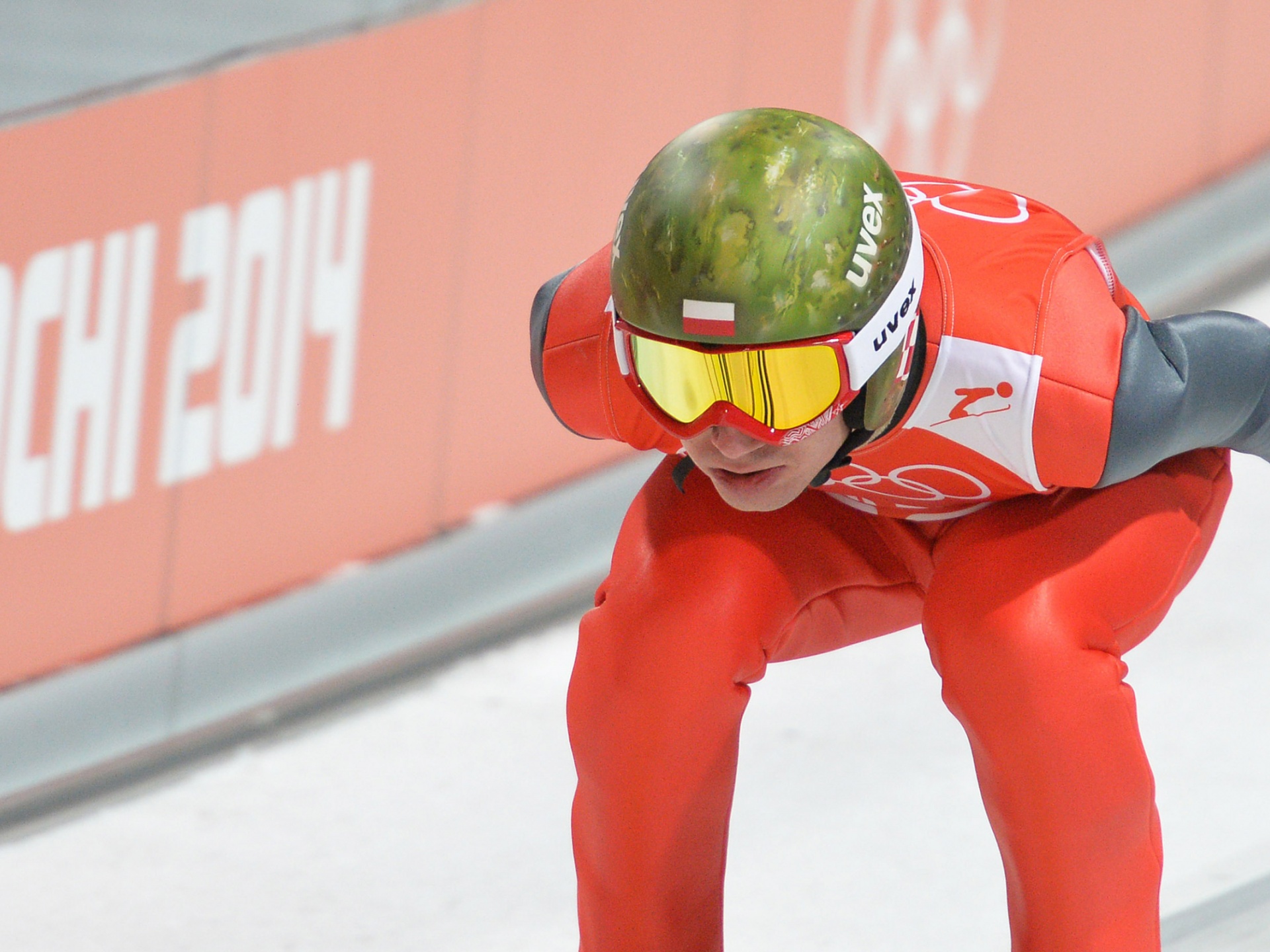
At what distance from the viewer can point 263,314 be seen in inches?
144

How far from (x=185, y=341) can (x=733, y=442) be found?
78.0 inches

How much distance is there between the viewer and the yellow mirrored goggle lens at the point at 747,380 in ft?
5.81

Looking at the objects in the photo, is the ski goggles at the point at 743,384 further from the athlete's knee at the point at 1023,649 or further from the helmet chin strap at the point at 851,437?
the athlete's knee at the point at 1023,649

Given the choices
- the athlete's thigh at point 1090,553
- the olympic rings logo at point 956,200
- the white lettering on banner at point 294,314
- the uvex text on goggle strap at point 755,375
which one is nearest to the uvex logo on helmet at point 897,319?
the uvex text on goggle strap at point 755,375

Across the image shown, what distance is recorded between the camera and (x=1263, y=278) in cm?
538

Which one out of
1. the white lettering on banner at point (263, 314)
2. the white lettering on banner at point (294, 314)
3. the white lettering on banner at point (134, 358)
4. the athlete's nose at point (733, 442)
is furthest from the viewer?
the white lettering on banner at point (294, 314)

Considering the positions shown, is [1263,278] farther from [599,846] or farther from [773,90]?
[599,846]

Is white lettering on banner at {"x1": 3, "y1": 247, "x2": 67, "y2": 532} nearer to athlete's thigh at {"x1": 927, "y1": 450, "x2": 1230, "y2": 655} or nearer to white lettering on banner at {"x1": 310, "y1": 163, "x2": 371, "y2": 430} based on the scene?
white lettering on banner at {"x1": 310, "y1": 163, "x2": 371, "y2": 430}

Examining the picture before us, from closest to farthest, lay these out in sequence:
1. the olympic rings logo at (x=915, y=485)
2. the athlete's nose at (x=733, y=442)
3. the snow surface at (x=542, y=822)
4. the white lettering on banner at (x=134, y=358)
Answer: the athlete's nose at (x=733, y=442) → the olympic rings logo at (x=915, y=485) → the snow surface at (x=542, y=822) → the white lettering on banner at (x=134, y=358)

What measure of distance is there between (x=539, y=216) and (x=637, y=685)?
227cm

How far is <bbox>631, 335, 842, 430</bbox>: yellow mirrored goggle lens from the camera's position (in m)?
1.77

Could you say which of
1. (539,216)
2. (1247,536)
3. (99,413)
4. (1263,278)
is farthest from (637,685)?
(1263,278)

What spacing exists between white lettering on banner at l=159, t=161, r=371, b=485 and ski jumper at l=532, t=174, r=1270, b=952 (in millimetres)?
1504

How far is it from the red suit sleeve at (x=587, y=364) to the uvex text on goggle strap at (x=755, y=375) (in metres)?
0.26
